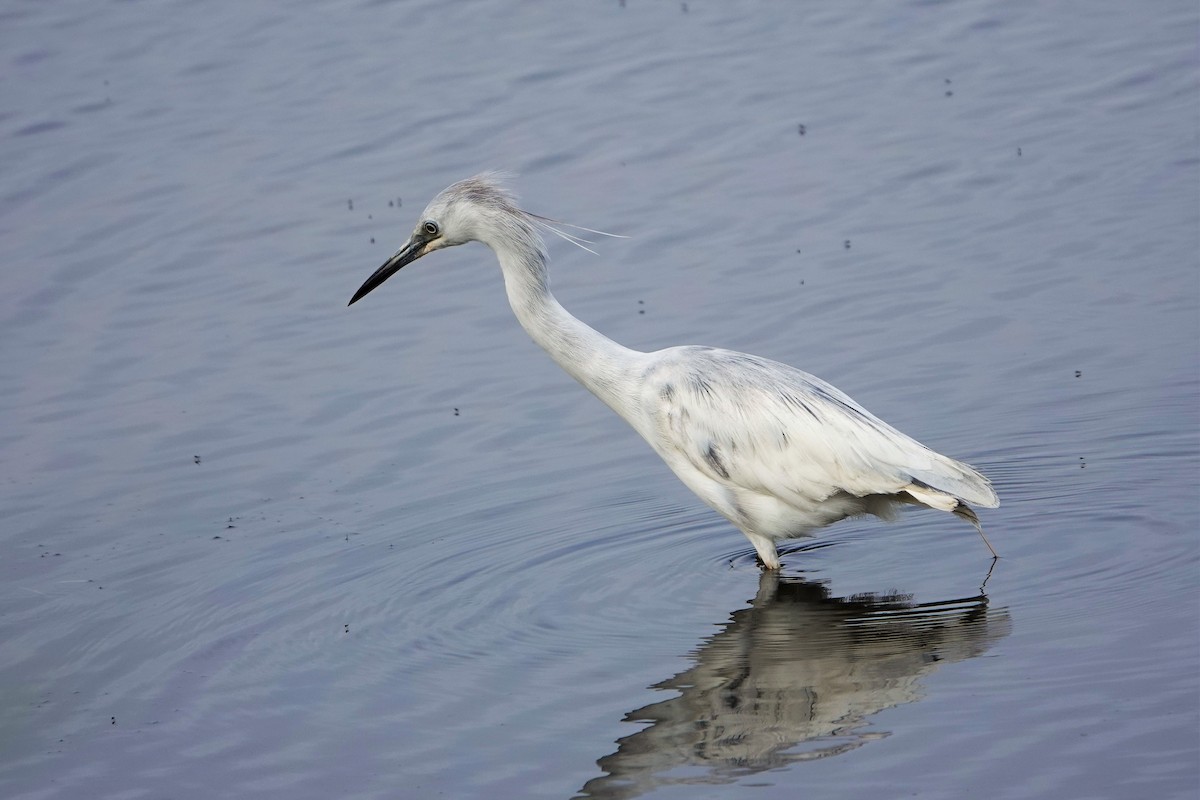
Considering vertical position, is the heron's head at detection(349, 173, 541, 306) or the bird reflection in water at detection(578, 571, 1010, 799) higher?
the heron's head at detection(349, 173, 541, 306)

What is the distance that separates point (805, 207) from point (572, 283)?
205cm

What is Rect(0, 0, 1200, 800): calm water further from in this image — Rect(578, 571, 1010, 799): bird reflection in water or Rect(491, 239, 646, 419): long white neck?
Rect(491, 239, 646, 419): long white neck

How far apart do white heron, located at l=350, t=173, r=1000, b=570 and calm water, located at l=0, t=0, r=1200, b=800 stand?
0.42 m

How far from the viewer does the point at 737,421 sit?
7.89 m

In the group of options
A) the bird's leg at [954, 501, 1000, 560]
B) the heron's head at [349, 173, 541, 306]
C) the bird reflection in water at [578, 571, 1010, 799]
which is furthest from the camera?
the heron's head at [349, 173, 541, 306]

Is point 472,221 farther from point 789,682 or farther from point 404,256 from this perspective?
point 789,682

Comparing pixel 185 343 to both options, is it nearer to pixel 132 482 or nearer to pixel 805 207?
pixel 132 482

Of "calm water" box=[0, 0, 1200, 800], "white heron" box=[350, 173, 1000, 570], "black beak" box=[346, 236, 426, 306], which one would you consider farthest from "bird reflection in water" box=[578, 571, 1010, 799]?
"black beak" box=[346, 236, 426, 306]

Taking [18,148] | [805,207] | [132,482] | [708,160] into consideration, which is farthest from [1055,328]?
[18,148]

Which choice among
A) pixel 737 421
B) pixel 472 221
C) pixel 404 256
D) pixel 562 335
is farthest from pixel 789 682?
pixel 404 256

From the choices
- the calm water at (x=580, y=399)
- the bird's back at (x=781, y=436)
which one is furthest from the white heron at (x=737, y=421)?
the calm water at (x=580, y=399)

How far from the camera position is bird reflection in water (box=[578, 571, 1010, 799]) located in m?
6.08

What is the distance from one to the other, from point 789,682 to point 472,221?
123 inches

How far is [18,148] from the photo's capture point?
Result: 15.9m
